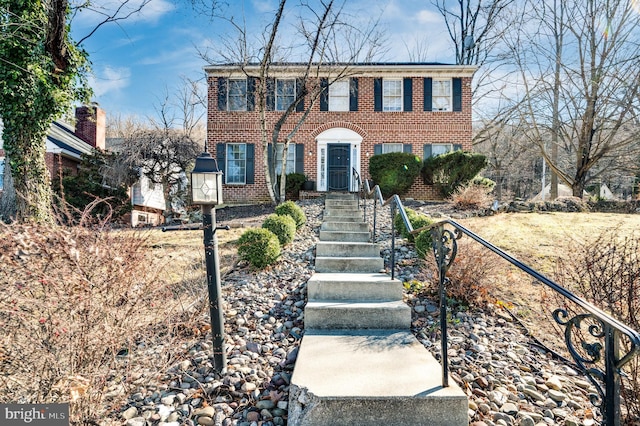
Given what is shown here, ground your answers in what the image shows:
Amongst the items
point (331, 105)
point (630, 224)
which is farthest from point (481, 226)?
point (331, 105)

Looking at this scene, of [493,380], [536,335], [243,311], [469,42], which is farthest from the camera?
[469,42]

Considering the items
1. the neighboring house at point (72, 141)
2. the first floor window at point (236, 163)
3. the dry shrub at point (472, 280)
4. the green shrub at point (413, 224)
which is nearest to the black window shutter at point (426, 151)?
the first floor window at point (236, 163)

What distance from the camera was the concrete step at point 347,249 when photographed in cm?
493

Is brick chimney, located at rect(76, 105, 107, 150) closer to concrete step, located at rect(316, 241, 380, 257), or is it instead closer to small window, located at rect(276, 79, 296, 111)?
small window, located at rect(276, 79, 296, 111)

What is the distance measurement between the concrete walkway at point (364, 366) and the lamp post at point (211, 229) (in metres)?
0.68

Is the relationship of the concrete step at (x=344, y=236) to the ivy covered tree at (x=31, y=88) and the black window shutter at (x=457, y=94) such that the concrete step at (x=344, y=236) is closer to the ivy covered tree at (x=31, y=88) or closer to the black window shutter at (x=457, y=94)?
the ivy covered tree at (x=31, y=88)

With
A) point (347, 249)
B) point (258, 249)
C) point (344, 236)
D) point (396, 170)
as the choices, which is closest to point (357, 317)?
point (347, 249)

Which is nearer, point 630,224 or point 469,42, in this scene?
point 630,224

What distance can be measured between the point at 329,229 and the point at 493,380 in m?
4.21

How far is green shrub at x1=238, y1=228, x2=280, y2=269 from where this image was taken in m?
4.69

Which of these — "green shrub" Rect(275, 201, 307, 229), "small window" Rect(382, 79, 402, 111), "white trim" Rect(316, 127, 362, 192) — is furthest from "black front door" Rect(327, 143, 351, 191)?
"green shrub" Rect(275, 201, 307, 229)

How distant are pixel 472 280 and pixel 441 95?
10690mm

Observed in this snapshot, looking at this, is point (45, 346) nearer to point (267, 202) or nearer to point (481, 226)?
point (481, 226)

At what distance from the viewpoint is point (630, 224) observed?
6.93 meters
